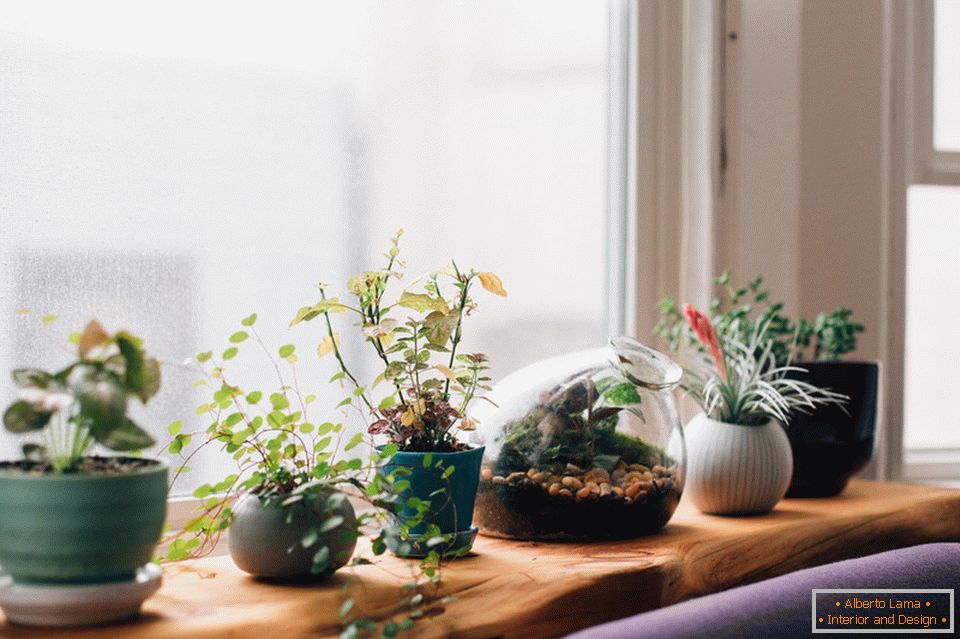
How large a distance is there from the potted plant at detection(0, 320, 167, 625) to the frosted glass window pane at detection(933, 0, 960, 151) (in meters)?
1.64

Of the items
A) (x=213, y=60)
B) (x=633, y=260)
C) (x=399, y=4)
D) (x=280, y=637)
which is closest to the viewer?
(x=280, y=637)

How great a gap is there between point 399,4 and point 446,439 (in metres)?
0.66

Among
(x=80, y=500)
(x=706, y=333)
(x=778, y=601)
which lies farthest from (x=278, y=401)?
(x=706, y=333)

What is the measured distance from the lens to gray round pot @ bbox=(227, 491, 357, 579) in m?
1.01

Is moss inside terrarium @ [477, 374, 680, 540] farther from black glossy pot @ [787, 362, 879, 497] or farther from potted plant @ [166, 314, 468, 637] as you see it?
black glossy pot @ [787, 362, 879, 497]

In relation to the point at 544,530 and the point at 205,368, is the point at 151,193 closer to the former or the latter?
the point at 205,368

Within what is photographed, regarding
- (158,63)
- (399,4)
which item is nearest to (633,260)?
(399,4)

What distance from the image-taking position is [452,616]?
100cm

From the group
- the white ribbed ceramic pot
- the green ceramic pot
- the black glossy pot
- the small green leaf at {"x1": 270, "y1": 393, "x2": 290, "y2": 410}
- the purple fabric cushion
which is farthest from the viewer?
the black glossy pot

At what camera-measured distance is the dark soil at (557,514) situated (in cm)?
124

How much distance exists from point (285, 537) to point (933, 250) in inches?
59.1

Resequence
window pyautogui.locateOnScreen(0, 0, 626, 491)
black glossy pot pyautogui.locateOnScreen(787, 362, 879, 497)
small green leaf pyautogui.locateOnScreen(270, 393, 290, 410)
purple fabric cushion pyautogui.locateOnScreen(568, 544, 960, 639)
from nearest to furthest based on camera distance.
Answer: purple fabric cushion pyautogui.locateOnScreen(568, 544, 960, 639) → small green leaf pyautogui.locateOnScreen(270, 393, 290, 410) → window pyautogui.locateOnScreen(0, 0, 626, 491) → black glossy pot pyautogui.locateOnScreen(787, 362, 879, 497)

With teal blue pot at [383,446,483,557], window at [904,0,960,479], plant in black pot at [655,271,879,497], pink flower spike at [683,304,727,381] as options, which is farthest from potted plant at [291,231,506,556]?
window at [904,0,960,479]

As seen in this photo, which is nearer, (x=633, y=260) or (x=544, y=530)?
(x=544, y=530)
